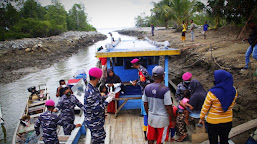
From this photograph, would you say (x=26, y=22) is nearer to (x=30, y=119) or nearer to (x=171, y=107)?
(x=30, y=119)

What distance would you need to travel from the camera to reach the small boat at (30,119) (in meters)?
5.78

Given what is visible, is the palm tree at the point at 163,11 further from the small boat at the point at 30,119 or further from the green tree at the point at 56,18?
the small boat at the point at 30,119

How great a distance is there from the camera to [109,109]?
17.6 feet

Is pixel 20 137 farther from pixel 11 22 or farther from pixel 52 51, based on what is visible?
pixel 11 22

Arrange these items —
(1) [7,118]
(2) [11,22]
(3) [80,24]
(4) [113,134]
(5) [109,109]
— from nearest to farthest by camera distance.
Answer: (4) [113,134] < (5) [109,109] < (1) [7,118] < (2) [11,22] < (3) [80,24]

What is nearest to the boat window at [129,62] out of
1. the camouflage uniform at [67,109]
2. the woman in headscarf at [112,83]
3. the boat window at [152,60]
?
the boat window at [152,60]

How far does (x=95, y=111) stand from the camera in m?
2.98

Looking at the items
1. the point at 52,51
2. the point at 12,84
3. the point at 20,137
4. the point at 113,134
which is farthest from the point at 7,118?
the point at 52,51

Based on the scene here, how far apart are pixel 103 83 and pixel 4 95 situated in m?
10.4

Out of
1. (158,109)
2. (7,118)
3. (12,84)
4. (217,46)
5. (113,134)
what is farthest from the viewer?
(12,84)

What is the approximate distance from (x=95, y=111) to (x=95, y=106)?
3.8 inches

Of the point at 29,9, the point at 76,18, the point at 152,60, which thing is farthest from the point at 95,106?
the point at 76,18

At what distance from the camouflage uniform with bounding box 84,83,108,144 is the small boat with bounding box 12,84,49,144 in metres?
3.73

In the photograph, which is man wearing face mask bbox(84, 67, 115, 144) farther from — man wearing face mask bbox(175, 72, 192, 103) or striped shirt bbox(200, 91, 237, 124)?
striped shirt bbox(200, 91, 237, 124)
